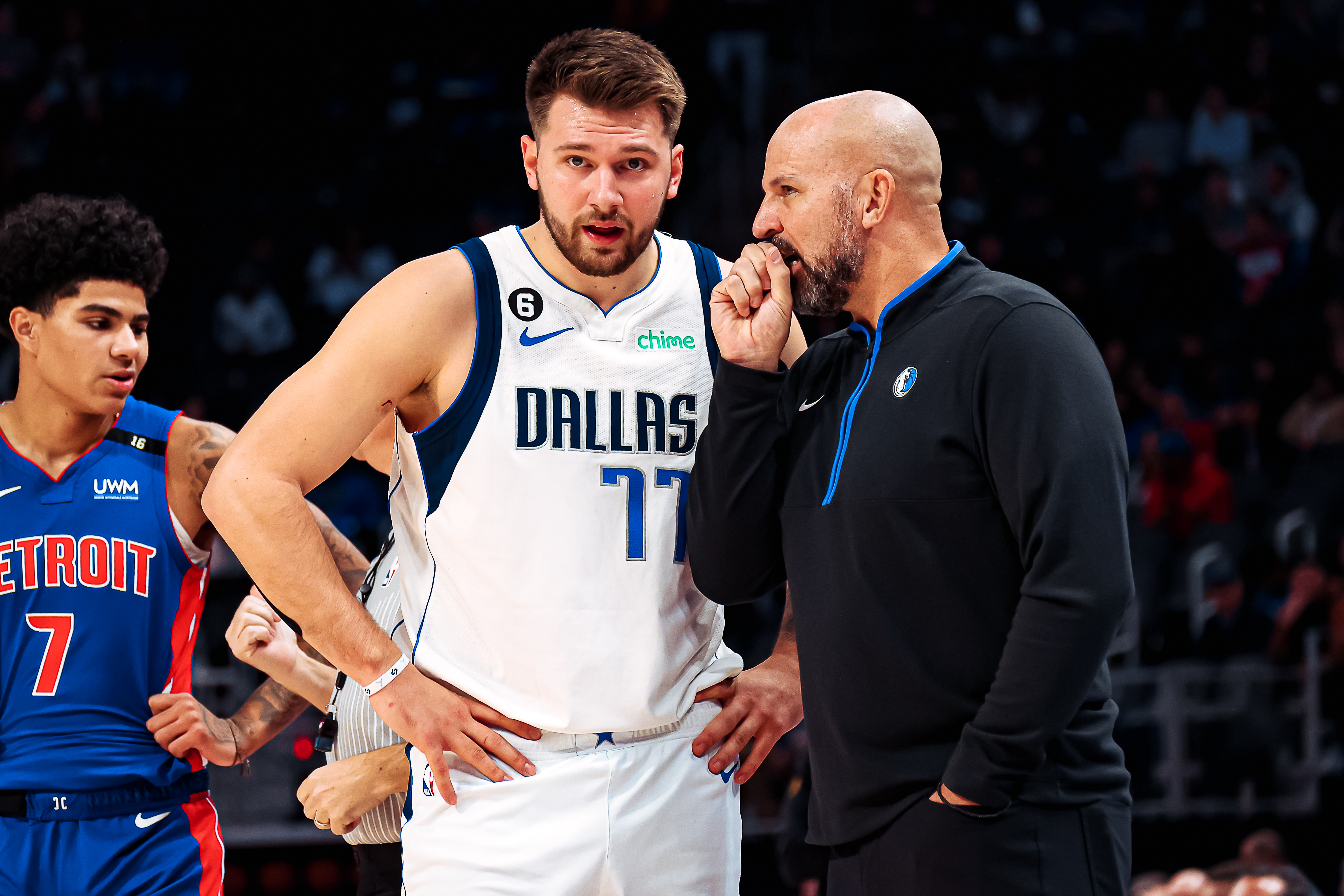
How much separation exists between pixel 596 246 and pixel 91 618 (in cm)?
176

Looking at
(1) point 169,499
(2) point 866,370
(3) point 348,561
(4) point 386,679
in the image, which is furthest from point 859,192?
A: (1) point 169,499

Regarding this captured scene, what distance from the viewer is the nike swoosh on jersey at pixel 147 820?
3.53m

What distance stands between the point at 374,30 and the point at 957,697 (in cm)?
1106

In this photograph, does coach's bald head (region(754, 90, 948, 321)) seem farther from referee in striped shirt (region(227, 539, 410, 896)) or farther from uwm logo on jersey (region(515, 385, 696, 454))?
referee in striped shirt (region(227, 539, 410, 896))

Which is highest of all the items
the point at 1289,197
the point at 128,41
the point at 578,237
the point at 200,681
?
the point at 128,41

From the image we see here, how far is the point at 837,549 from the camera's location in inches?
102

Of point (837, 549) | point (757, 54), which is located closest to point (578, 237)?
point (837, 549)

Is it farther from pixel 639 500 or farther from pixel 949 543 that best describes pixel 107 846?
pixel 949 543

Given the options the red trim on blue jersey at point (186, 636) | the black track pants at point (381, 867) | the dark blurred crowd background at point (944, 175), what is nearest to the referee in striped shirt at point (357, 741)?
the black track pants at point (381, 867)

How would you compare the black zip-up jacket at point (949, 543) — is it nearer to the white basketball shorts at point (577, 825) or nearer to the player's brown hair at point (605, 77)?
the white basketball shorts at point (577, 825)

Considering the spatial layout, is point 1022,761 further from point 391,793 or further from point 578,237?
point 391,793

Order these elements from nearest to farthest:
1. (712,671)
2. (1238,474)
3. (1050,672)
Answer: (1050,672) → (712,671) → (1238,474)

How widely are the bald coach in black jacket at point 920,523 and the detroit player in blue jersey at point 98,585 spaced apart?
1.52 meters

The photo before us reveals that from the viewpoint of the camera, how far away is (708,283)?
3281mm
